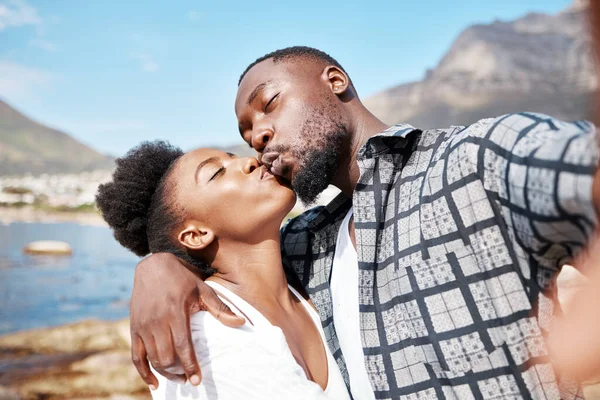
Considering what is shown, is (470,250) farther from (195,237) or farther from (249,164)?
(195,237)

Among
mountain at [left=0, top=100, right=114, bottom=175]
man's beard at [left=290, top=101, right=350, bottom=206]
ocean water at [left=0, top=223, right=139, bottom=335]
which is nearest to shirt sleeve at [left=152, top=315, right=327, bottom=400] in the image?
man's beard at [left=290, top=101, right=350, bottom=206]

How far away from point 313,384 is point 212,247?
90cm

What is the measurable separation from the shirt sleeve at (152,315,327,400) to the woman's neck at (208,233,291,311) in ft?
1.72

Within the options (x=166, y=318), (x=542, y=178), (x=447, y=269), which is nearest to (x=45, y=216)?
(x=166, y=318)

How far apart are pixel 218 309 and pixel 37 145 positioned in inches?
6424

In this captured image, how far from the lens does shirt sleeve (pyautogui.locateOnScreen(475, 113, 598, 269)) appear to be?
1.36m

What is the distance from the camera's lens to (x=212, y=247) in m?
2.54

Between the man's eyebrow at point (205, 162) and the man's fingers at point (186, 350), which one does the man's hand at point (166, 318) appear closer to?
the man's fingers at point (186, 350)

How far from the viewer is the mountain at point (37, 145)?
127 metres

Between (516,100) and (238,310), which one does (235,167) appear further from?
(516,100)

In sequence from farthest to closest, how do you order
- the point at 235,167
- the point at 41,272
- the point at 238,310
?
the point at 41,272
the point at 235,167
the point at 238,310

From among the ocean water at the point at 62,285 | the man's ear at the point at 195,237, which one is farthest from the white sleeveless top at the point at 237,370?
the ocean water at the point at 62,285

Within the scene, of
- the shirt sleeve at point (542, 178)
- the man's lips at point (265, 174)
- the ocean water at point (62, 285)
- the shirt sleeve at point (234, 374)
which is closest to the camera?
the shirt sleeve at point (542, 178)

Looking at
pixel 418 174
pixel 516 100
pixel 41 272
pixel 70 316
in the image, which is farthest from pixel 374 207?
pixel 516 100
